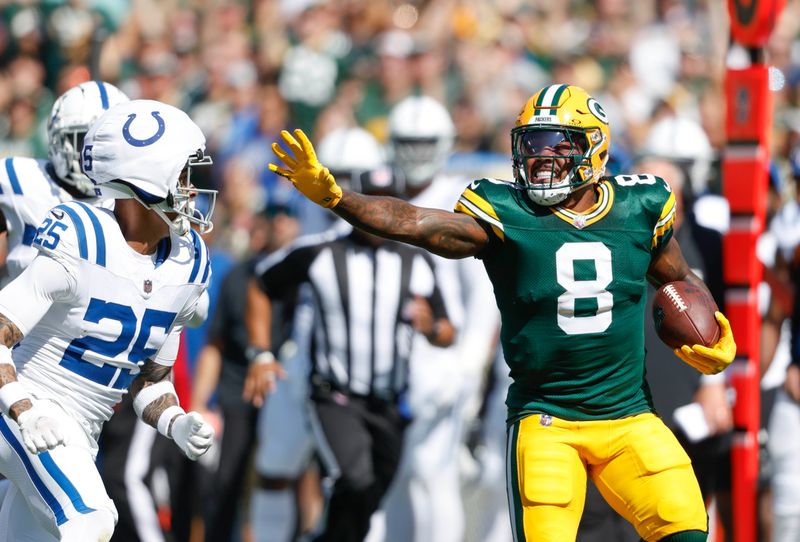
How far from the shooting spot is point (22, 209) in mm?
5625

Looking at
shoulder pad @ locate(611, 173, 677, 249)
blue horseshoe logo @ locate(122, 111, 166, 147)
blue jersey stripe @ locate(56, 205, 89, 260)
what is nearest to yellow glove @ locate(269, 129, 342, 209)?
blue horseshoe logo @ locate(122, 111, 166, 147)

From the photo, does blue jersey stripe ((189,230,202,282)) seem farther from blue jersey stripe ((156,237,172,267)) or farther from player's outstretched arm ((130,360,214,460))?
player's outstretched arm ((130,360,214,460))

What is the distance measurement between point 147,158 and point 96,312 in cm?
48

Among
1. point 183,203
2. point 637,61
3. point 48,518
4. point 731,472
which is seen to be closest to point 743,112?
point 731,472

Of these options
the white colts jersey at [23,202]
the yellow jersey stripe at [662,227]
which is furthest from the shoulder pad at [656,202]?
the white colts jersey at [23,202]

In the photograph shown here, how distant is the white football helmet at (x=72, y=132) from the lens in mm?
5727

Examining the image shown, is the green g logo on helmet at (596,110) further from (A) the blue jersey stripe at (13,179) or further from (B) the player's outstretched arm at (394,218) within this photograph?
(A) the blue jersey stripe at (13,179)

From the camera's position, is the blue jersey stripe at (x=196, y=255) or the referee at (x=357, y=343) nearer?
the blue jersey stripe at (x=196, y=255)

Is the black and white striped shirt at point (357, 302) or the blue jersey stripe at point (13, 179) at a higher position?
the blue jersey stripe at point (13, 179)

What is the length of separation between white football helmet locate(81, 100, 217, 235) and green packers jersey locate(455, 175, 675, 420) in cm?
89

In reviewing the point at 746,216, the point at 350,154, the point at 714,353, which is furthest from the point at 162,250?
the point at 350,154

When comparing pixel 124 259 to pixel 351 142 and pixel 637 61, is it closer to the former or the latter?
pixel 351 142

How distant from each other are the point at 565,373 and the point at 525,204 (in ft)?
1.81

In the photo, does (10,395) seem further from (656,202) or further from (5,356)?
(656,202)
